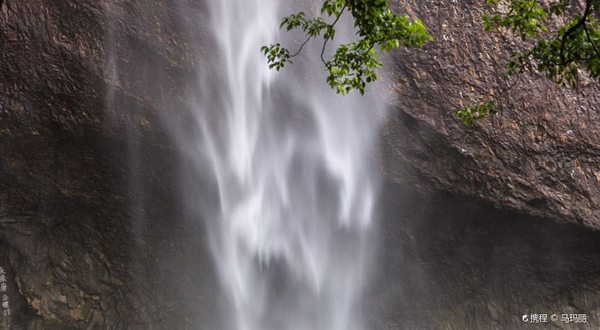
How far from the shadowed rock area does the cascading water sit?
18.6 inches

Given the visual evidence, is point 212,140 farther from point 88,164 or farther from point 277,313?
point 277,313

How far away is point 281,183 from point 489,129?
4.09 m

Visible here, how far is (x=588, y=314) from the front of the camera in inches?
397

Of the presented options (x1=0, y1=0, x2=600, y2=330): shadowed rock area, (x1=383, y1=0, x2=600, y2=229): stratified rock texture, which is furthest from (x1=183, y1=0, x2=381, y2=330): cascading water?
(x1=383, y1=0, x2=600, y2=229): stratified rock texture

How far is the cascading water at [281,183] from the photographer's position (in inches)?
409

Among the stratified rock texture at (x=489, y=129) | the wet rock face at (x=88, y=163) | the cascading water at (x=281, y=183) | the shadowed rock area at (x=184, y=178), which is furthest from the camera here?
the cascading water at (x=281, y=183)

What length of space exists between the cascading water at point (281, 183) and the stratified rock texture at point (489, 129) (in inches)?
35.7

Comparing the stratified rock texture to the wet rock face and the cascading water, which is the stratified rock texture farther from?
the wet rock face

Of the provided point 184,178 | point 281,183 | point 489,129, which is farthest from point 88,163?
point 489,129

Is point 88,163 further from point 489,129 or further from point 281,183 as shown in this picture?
point 489,129

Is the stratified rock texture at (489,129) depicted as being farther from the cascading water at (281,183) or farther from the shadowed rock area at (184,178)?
the cascading water at (281,183)

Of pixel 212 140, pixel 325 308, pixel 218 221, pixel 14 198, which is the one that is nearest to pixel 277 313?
pixel 325 308

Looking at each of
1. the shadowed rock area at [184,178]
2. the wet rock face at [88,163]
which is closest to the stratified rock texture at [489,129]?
the shadowed rock area at [184,178]

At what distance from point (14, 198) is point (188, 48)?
13.1 feet
